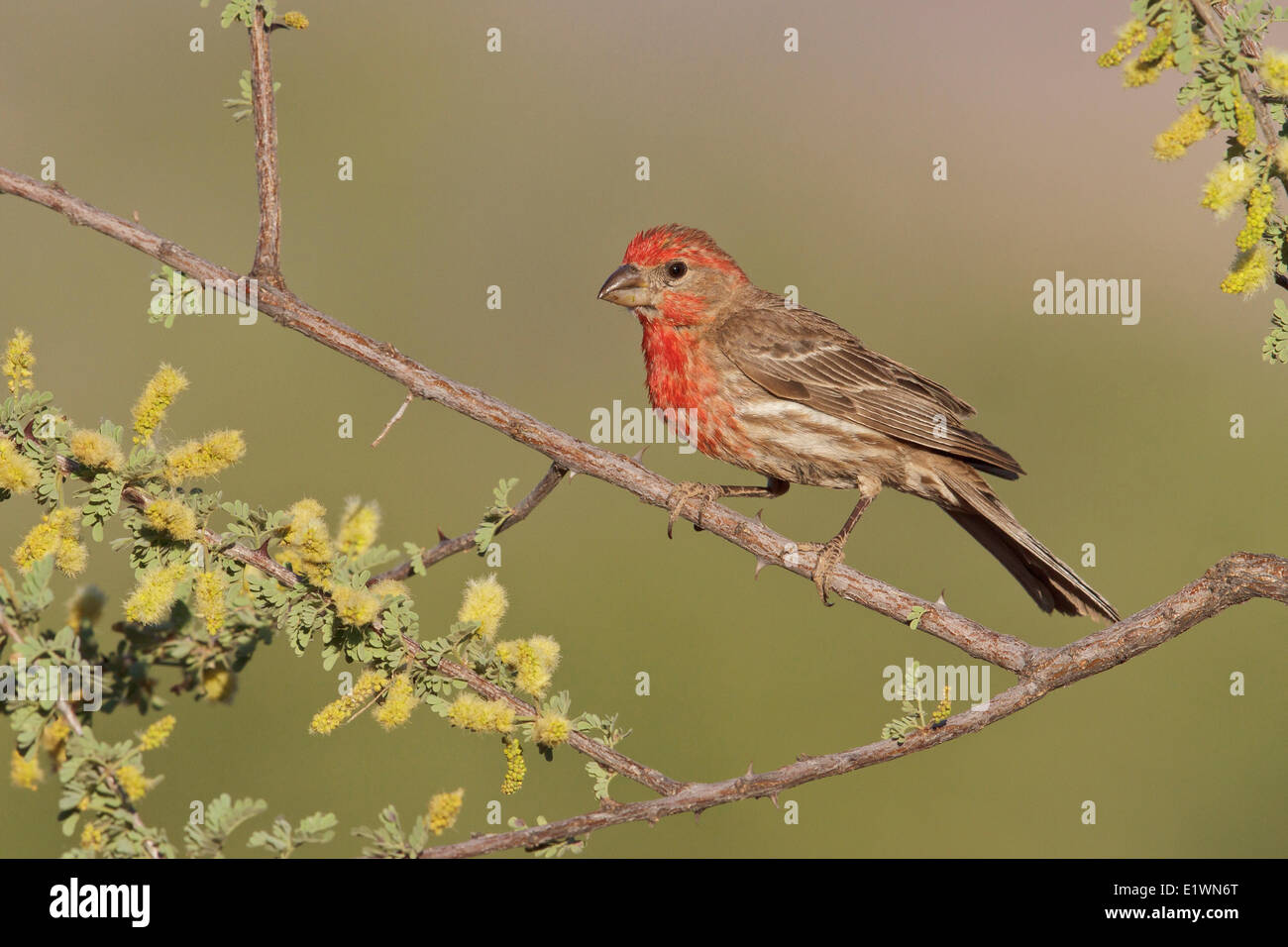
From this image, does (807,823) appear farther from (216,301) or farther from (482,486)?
(216,301)

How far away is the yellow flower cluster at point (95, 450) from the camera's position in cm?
343

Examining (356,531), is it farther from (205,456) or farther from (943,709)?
(943,709)

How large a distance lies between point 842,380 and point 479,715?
4.51 meters

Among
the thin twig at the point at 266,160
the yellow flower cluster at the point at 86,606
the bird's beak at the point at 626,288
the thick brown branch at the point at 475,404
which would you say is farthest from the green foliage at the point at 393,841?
the bird's beak at the point at 626,288

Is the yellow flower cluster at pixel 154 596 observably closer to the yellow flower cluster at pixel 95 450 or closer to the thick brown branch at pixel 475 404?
the yellow flower cluster at pixel 95 450

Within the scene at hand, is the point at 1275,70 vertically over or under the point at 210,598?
over

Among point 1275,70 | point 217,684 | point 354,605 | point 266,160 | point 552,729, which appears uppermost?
point 266,160

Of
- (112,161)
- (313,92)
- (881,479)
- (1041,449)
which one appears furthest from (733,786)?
(313,92)

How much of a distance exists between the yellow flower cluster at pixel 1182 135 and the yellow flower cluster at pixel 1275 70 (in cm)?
17

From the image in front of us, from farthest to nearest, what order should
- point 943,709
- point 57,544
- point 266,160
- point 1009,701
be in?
1. point 266,160
2. point 1009,701
3. point 943,709
4. point 57,544

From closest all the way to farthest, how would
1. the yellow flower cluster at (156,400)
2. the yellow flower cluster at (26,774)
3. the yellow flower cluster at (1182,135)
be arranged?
1. the yellow flower cluster at (26,774)
2. the yellow flower cluster at (1182,135)
3. the yellow flower cluster at (156,400)

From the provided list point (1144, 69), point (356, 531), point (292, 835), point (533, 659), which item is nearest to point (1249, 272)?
point (1144, 69)

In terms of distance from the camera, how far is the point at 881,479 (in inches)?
284

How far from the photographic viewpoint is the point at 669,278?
7391 millimetres
